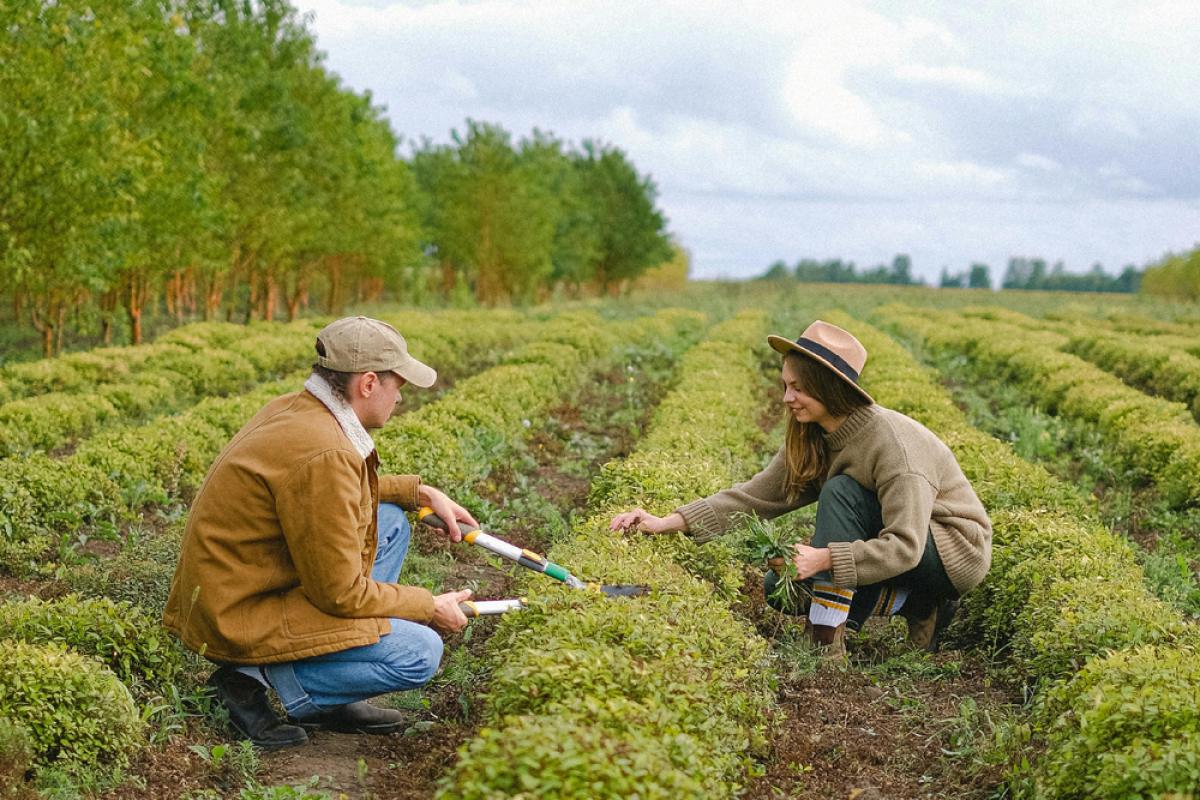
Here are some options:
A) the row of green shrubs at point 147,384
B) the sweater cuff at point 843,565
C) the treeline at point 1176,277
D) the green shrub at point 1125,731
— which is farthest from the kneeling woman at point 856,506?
the treeline at point 1176,277

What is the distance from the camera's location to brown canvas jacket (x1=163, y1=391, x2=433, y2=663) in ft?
13.1

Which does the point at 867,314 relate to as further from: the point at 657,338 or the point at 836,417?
the point at 836,417

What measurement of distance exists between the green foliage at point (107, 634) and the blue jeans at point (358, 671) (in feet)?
1.98

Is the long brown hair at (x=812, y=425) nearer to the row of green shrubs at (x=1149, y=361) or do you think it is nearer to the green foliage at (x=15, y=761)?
the green foliage at (x=15, y=761)

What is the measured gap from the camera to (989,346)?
19.3 metres

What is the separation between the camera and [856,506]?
5.13 m

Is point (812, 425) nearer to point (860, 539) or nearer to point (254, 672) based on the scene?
point (860, 539)

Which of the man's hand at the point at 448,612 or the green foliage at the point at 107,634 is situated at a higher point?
the man's hand at the point at 448,612

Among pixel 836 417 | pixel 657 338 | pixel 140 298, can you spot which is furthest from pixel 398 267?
pixel 836 417

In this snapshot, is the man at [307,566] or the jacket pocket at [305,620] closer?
the man at [307,566]

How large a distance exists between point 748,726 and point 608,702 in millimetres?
1074

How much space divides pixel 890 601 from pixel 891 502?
0.71 m

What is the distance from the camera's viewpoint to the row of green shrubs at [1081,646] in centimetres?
340

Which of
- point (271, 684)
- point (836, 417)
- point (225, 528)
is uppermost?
point (836, 417)
